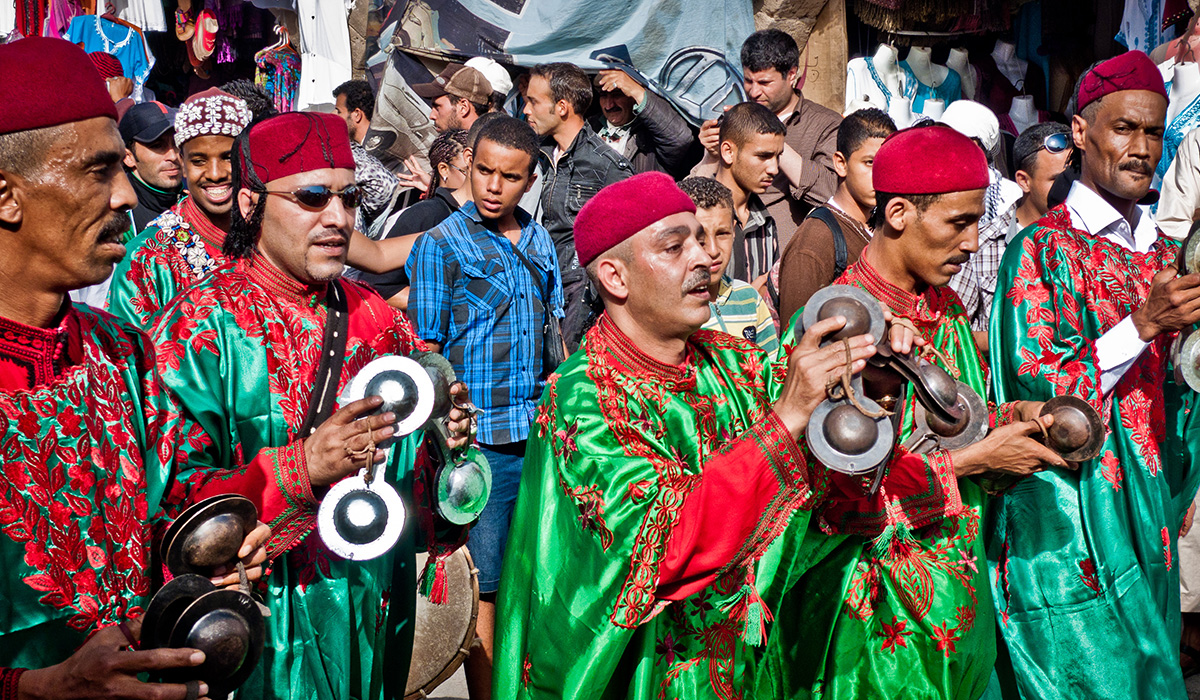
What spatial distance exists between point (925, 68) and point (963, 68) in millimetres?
477

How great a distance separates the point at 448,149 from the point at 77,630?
184 inches

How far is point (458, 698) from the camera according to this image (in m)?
5.18

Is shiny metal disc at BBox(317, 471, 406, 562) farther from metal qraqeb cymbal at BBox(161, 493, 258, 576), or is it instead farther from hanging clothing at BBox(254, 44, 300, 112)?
hanging clothing at BBox(254, 44, 300, 112)

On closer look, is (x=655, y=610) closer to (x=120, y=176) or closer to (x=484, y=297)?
(x=120, y=176)

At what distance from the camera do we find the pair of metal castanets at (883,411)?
2.56 metres

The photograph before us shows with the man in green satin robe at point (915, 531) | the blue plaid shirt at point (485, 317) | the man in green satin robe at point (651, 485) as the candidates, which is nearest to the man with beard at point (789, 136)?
the blue plaid shirt at point (485, 317)

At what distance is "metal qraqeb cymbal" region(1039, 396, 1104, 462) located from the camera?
11.5ft

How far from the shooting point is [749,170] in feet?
19.3

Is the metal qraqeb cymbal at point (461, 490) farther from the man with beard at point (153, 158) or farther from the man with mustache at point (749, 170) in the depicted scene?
the man with beard at point (153, 158)

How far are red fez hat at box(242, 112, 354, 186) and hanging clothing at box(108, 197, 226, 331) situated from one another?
1.35m

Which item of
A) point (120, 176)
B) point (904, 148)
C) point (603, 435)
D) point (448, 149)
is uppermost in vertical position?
point (448, 149)

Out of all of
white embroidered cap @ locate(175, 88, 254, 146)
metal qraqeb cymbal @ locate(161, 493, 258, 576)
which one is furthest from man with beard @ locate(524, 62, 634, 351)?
metal qraqeb cymbal @ locate(161, 493, 258, 576)

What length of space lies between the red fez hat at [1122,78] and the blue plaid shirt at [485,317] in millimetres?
2379

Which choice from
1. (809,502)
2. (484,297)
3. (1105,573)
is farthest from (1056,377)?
(484,297)
